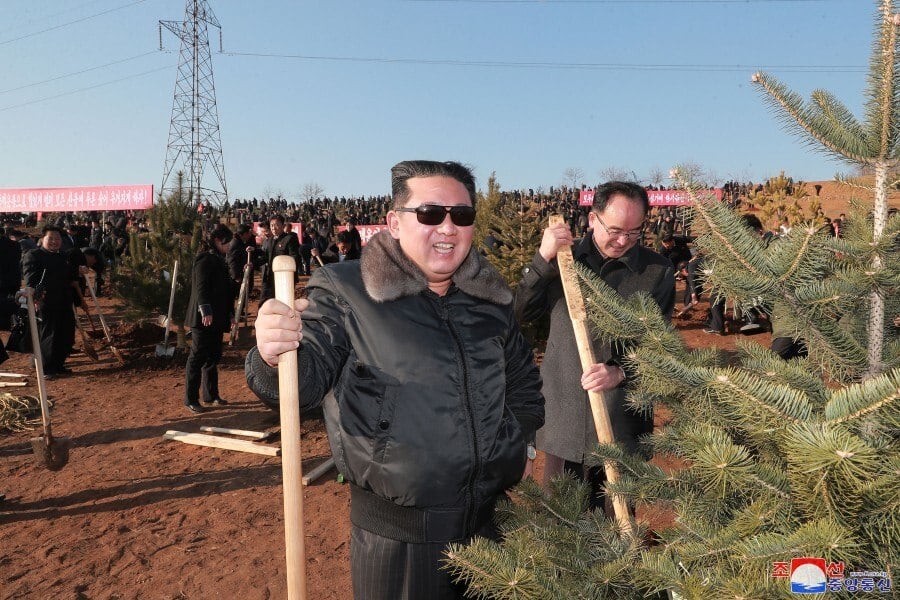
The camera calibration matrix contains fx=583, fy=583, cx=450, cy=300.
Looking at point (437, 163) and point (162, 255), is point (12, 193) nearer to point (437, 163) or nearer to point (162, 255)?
point (162, 255)

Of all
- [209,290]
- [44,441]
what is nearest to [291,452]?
[44,441]

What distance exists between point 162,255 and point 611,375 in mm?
10914

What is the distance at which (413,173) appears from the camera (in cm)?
206

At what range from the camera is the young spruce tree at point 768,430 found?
1043 millimetres

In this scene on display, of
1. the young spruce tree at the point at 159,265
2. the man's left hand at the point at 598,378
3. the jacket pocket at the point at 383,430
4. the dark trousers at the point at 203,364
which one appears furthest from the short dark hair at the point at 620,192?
the young spruce tree at the point at 159,265

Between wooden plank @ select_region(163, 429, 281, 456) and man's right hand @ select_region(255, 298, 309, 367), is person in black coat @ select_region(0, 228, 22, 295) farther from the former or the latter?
man's right hand @ select_region(255, 298, 309, 367)

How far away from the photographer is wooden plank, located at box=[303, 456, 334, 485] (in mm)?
5684

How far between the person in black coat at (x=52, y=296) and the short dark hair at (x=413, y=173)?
344 inches

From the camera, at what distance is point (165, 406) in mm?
8180

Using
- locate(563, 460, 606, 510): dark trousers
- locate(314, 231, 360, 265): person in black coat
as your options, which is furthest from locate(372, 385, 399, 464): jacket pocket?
locate(314, 231, 360, 265): person in black coat

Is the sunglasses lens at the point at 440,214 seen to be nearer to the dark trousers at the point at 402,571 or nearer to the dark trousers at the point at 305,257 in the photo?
the dark trousers at the point at 402,571

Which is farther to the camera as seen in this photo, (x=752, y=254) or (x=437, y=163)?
(x=437, y=163)

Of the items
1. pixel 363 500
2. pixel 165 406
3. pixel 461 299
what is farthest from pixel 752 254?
pixel 165 406

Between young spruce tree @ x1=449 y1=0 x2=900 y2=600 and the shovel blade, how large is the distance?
5534 mm
